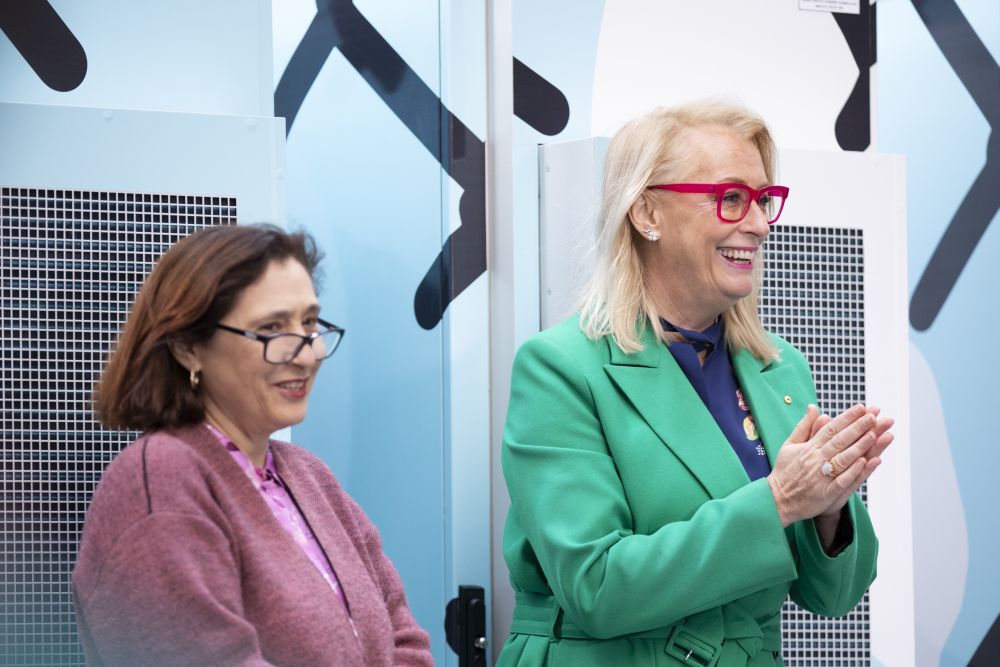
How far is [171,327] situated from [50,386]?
617mm

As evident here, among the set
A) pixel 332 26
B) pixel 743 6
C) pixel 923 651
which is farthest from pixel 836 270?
pixel 923 651

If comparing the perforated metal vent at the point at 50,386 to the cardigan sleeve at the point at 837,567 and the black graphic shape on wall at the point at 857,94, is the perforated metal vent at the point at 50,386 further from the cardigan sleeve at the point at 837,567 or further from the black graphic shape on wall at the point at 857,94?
the black graphic shape on wall at the point at 857,94

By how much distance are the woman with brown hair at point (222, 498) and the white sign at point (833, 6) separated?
5.42 ft

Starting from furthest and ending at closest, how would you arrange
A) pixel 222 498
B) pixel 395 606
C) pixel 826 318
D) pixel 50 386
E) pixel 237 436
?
1. pixel 826 318
2. pixel 50 386
3. pixel 395 606
4. pixel 237 436
5. pixel 222 498

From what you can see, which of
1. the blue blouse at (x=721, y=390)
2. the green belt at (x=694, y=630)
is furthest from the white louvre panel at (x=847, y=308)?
the green belt at (x=694, y=630)

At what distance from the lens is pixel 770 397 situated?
2428mm

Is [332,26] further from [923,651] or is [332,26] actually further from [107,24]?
[923,651]

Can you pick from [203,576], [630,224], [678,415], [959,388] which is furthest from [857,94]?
[203,576]

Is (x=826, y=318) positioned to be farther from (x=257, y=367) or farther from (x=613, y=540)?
(x=257, y=367)

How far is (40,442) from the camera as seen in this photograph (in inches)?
90.5

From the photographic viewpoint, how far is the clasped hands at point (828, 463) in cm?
210

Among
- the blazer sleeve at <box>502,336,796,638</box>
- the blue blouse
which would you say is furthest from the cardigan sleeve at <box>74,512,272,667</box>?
the blue blouse

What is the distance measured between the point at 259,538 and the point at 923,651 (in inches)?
107

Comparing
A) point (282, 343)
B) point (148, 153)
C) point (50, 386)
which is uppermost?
point (148, 153)
